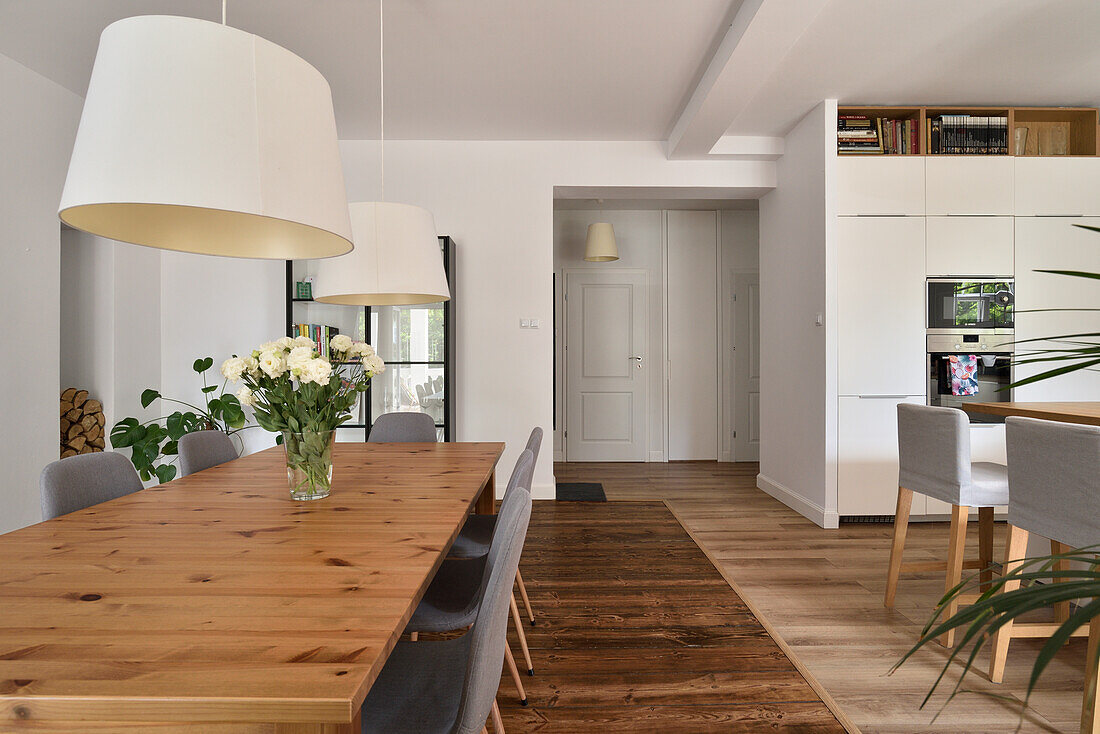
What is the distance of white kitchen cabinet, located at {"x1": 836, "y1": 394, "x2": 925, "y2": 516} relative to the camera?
4133 mm

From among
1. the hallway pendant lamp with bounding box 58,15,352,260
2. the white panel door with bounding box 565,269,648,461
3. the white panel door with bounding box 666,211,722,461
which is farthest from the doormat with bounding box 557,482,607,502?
the hallway pendant lamp with bounding box 58,15,352,260

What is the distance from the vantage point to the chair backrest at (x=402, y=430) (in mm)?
3312

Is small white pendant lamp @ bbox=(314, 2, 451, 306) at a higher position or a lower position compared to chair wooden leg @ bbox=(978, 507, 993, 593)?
higher

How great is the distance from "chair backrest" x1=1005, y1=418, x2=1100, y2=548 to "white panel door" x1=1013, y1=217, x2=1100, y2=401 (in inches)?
101

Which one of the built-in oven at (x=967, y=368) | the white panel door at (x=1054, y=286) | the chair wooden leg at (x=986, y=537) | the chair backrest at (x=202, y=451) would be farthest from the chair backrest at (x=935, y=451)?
the chair backrest at (x=202, y=451)

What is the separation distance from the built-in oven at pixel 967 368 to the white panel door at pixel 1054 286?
19 cm

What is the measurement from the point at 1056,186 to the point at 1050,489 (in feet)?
10.9

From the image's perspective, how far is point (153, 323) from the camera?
4.71m

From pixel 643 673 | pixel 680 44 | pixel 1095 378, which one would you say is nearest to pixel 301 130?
pixel 643 673

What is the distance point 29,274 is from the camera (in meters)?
3.56

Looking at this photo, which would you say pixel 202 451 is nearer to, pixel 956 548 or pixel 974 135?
pixel 956 548

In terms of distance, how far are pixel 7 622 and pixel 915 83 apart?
195 inches

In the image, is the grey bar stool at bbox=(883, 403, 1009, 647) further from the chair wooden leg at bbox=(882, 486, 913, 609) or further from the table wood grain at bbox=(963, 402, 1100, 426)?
the table wood grain at bbox=(963, 402, 1100, 426)

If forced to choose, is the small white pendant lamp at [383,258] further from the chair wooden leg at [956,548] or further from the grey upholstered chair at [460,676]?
the chair wooden leg at [956,548]
